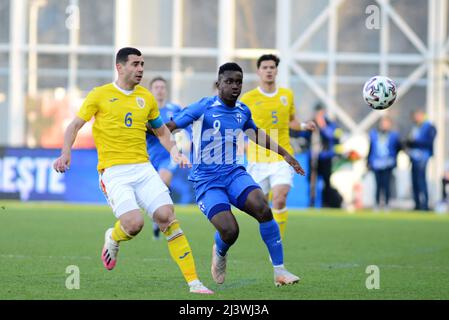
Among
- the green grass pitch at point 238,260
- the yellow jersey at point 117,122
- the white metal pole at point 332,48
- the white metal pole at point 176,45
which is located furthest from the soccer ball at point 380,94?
the white metal pole at point 176,45

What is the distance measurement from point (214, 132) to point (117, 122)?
Result: 1.04 metres

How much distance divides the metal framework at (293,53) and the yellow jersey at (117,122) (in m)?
21.0

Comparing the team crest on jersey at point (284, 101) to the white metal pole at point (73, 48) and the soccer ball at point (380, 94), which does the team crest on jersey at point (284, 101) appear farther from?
the white metal pole at point (73, 48)

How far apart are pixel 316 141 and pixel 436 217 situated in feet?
17.4

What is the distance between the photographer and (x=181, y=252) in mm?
8914

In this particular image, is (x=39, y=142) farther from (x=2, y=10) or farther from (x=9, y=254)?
(x=9, y=254)

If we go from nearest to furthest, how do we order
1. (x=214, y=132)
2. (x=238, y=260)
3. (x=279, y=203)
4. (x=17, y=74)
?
(x=214, y=132), (x=238, y=260), (x=279, y=203), (x=17, y=74)

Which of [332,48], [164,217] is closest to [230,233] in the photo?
[164,217]

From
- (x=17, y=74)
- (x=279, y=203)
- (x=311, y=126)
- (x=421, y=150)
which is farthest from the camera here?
(x=17, y=74)

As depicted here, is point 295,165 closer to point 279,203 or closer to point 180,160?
point 180,160

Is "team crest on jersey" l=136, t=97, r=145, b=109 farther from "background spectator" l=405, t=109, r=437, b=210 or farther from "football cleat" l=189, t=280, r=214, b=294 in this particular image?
"background spectator" l=405, t=109, r=437, b=210

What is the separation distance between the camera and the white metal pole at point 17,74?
3059 centimetres

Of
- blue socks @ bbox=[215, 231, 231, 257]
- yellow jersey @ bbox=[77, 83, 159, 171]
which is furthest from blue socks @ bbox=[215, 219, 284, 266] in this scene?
yellow jersey @ bbox=[77, 83, 159, 171]

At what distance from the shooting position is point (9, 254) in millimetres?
12070
